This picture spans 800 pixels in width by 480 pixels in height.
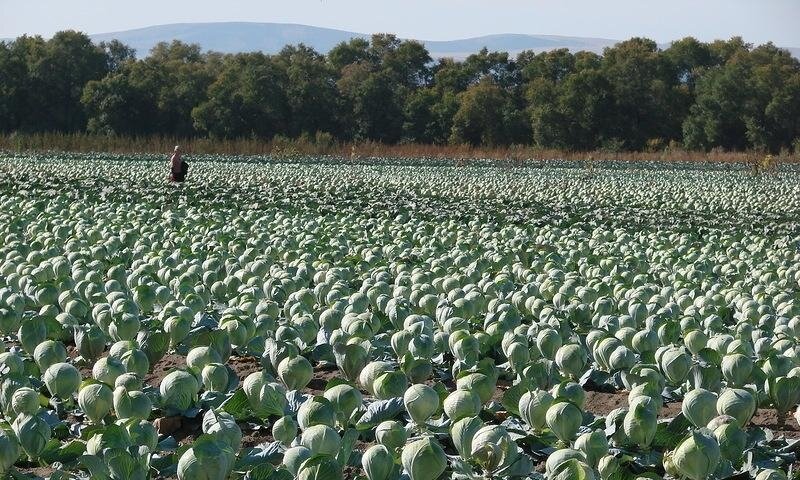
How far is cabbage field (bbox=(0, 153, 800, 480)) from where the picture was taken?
392 centimetres

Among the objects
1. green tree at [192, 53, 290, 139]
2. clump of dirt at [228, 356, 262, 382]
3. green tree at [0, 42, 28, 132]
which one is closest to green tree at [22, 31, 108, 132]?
green tree at [0, 42, 28, 132]

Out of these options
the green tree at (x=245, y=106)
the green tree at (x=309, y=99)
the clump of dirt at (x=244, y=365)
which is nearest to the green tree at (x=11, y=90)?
the green tree at (x=245, y=106)

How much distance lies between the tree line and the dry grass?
974 cm

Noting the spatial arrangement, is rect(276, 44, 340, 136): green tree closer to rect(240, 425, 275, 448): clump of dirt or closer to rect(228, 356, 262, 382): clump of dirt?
rect(228, 356, 262, 382): clump of dirt

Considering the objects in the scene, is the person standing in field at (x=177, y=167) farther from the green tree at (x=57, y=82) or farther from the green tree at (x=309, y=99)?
the green tree at (x=57, y=82)

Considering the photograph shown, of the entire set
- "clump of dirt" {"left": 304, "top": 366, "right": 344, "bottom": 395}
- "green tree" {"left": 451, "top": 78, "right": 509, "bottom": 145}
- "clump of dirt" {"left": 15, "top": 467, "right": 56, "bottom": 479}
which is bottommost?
"clump of dirt" {"left": 304, "top": 366, "right": 344, "bottom": 395}

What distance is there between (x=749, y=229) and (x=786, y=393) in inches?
465

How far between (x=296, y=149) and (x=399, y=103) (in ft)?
66.2

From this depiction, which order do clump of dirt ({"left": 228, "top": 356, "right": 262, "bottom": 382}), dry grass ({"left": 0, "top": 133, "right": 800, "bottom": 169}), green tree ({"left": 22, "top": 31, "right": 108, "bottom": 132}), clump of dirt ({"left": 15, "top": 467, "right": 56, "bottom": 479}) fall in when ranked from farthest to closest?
green tree ({"left": 22, "top": 31, "right": 108, "bottom": 132})
dry grass ({"left": 0, "top": 133, "right": 800, "bottom": 169})
clump of dirt ({"left": 228, "top": 356, "right": 262, "bottom": 382})
clump of dirt ({"left": 15, "top": 467, "right": 56, "bottom": 479})

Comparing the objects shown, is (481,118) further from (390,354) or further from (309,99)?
(390,354)

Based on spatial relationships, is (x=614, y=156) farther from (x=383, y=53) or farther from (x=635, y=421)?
(x=635, y=421)

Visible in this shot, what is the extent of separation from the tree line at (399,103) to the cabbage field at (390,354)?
51.7m

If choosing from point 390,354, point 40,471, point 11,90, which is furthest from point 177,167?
point 11,90

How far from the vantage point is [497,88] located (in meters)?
68.6
